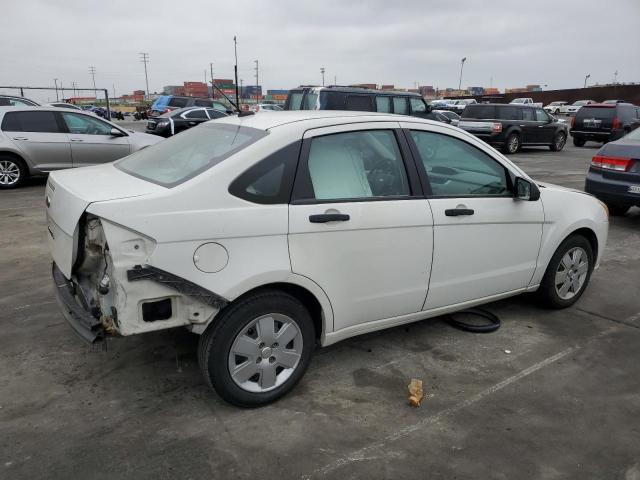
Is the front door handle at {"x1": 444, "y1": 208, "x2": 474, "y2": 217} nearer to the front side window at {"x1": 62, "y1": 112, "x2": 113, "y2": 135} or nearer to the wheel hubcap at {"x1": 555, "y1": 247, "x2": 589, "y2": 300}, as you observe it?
the wheel hubcap at {"x1": 555, "y1": 247, "x2": 589, "y2": 300}

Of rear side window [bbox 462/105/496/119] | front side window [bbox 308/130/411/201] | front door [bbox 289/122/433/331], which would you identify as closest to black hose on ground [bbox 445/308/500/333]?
front door [bbox 289/122/433/331]

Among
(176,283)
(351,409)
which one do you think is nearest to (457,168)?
(351,409)

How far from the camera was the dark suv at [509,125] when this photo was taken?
57.7ft

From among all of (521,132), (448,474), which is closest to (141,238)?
(448,474)

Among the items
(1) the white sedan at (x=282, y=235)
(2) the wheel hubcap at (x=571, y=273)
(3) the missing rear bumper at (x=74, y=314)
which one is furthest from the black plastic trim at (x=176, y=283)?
(2) the wheel hubcap at (x=571, y=273)

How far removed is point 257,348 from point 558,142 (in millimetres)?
19971

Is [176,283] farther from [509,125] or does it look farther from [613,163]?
[509,125]

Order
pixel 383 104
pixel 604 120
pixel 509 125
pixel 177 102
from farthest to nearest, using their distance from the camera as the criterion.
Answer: pixel 177 102, pixel 604 120, pixel 509 125, pixel 383 104

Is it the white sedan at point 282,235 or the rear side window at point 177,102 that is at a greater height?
the rear side window at point 177,102

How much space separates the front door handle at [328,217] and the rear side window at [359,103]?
965cm

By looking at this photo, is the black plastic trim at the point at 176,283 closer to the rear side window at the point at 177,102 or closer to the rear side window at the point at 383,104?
the rear side window at the point at 383,104

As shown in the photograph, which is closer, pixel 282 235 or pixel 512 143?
pixel 282 235

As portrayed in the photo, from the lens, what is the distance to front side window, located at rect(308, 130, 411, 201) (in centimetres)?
310

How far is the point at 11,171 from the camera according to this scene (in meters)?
9.99
